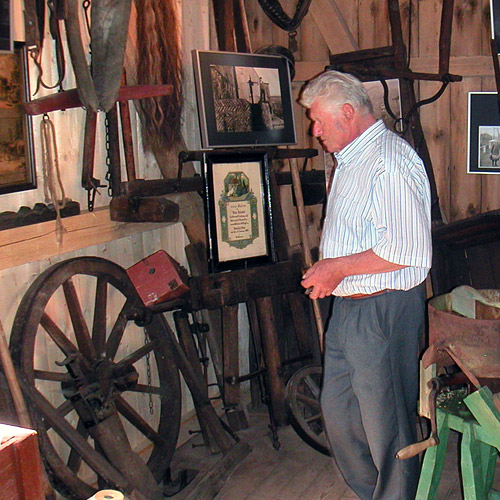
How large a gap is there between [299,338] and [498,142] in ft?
4.35

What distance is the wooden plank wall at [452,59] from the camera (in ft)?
11.1

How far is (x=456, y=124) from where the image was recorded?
11.5 feet

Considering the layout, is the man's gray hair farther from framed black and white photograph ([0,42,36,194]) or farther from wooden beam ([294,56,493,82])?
wooden beam ([294,56,493,82])

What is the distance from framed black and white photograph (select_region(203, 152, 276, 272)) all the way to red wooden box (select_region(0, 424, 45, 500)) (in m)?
2.06

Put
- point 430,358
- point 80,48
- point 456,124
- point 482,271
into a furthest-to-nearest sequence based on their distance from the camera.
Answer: point 456,124 → point 482,271 → point 80,48 → point 430,358

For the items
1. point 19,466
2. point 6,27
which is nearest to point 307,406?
point 6,27

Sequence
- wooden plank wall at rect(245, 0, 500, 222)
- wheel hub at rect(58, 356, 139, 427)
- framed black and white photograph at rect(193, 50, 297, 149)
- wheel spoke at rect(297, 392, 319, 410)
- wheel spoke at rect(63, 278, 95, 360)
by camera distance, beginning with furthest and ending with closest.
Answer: wooden plank wall at rect(245, 0, 500, 222), wheel spoke at rect(297, 392, 319, 410), framed black and white photograph at rect(193, 50, 297, 149), wheel spoke at rect(63, 278, 95, 360), wheel hub at rect(58, 356, 139, 427)

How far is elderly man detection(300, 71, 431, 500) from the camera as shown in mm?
2285

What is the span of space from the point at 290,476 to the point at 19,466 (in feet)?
7.67

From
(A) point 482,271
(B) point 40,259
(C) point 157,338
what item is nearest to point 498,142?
(A) point 482,271

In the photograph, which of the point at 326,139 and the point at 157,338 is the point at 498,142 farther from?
the point at 157,338

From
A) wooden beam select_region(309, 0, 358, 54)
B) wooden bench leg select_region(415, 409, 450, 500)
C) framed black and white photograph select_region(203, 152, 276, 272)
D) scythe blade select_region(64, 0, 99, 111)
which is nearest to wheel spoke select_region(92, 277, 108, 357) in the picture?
framed black and white photograph select_region(203, 152, 276, 272)

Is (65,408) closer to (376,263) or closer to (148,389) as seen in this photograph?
(148,389)

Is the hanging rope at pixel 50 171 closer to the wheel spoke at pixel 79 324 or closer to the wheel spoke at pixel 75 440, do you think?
the wheel spoke at pixel 79 324
